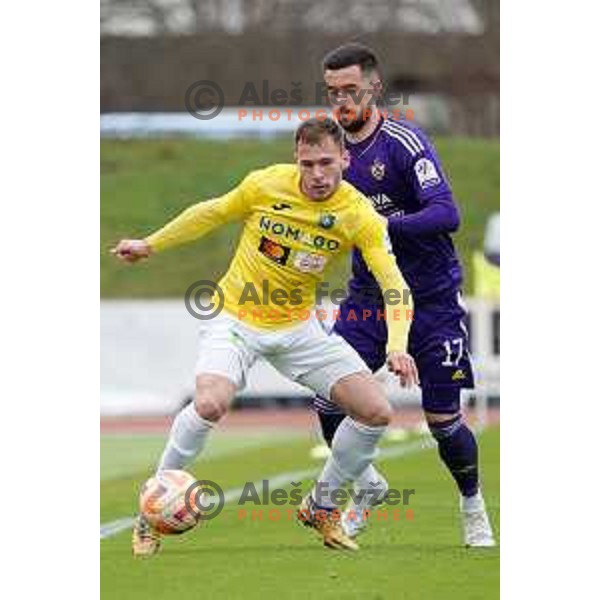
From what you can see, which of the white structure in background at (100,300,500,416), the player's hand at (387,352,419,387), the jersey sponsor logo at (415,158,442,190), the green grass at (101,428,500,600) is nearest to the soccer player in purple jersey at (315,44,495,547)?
the jersey sponsor logo at (415,158,442,190)

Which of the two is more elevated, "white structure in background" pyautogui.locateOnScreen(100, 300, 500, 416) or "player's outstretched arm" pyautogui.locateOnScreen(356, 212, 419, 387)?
"player's outstretched arm" pyautogui.locateOnScreen(356, 212, 419, 387)

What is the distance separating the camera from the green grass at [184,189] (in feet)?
125

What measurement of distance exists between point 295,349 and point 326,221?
68 centimetres

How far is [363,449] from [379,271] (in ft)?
3.56

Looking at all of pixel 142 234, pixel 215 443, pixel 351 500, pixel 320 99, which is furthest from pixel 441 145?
pixel 351 500

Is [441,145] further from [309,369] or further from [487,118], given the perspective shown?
[309,369]

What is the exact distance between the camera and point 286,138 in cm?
4128

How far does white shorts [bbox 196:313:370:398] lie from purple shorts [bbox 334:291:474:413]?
0.74 m

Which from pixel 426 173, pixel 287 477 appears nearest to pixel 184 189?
pixel 287 477

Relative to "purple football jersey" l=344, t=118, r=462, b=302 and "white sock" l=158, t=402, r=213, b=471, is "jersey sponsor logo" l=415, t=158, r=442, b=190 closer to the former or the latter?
"purple football jersey" l=344, t=118, r=462, b=302

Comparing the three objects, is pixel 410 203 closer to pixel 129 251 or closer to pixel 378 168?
pixel 378 168

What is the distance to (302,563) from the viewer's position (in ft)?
33.2

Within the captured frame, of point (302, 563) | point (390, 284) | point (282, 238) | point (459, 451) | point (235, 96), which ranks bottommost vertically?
point (302, 563)

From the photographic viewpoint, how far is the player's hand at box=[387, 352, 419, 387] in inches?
364
